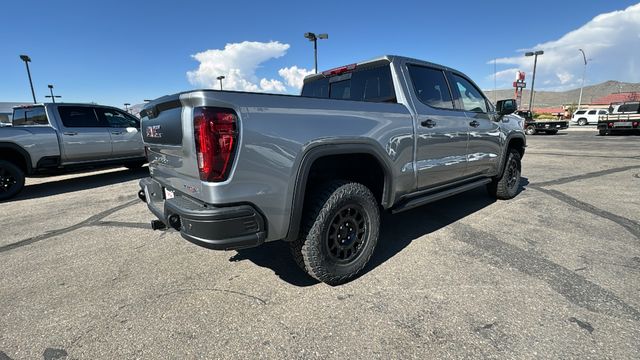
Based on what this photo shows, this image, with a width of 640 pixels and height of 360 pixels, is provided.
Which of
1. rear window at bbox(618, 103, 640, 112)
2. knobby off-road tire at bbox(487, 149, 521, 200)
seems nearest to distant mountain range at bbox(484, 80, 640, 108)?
rear window at bbox(618, 103, 640, 112)

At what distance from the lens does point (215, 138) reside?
201cm

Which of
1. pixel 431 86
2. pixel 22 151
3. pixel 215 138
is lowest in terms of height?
pixel 22 151

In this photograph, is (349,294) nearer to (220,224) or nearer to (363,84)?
(220,224)

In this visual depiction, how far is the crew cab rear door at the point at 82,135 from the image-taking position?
22.2 ft

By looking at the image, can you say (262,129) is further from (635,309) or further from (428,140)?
(635,309)

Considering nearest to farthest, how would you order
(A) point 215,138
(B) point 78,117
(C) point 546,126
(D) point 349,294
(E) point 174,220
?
1. (A) point 215,138
2. (E) point 174,220
3. (D) point 349,294
4. (B) point 78,117
5. (C) point 546,126

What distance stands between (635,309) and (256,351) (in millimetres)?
2592

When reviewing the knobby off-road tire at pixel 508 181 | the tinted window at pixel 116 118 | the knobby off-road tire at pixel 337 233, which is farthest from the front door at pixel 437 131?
the tinted window at pixel 116 118

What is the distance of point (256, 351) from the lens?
198 cm

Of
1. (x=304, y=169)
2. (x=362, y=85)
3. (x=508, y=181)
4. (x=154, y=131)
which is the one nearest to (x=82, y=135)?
(x=154, y=131)

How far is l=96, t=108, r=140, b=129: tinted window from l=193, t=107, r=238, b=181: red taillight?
6.98 m

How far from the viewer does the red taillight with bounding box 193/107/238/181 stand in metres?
2.00

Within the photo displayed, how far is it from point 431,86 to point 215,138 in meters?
2.61

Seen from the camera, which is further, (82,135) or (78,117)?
(78,117)
